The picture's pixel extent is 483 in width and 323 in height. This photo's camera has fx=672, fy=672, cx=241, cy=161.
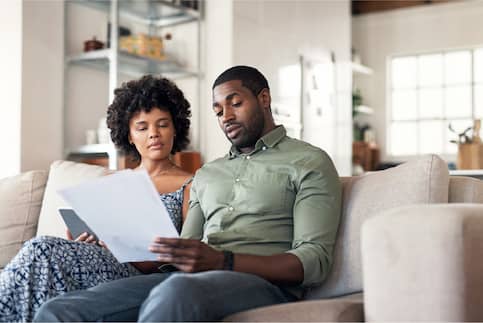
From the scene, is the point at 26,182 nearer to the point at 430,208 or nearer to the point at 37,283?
the point at 37,283

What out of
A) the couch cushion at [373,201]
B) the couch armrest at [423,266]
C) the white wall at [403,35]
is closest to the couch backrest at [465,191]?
the couch cushion at [373,201]

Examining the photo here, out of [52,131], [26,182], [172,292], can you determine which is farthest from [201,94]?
[172,292]

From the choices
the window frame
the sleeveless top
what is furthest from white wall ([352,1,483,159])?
the sleeveless top

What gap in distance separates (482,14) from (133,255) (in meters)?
5.73

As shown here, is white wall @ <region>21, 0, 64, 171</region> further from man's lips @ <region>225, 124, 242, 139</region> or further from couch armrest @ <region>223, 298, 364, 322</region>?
couch armrest @ <region>223, 298, 364, 322</region>

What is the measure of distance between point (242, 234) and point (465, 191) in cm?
63

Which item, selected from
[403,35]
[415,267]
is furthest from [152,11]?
[415,267]

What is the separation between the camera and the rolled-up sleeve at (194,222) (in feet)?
6.72

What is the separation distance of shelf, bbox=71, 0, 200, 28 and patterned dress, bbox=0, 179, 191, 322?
281cm

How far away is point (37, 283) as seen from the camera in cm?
176

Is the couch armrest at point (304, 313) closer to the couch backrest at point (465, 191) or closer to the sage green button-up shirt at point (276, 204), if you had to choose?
the sage green button-up shirt at point (276, 204)

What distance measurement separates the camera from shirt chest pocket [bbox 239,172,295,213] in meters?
1.86

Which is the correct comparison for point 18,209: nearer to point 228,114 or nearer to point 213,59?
point 228,114

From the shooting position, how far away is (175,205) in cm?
229
